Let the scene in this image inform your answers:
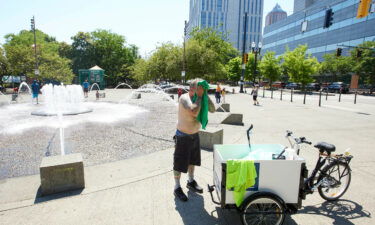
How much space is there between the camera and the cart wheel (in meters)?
3.19

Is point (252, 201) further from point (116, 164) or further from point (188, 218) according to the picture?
point (116, 164)

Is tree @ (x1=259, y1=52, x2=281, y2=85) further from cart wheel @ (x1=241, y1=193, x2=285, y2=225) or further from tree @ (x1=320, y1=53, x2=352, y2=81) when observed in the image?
cart wheel @ (x1=241, y1=193, x2=285, y2=225)

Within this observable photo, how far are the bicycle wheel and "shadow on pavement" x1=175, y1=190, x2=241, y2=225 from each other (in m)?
1.61

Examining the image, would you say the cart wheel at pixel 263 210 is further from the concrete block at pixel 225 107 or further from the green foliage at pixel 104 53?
the green foliage at pixel 104 53

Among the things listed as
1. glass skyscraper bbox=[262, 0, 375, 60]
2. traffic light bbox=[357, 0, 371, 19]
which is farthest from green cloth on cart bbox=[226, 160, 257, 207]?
glass skyscraper bbox=[262, 0, 375, 60]

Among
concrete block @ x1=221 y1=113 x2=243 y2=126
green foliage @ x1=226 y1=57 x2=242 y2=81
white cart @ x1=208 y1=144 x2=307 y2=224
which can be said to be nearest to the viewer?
white cart @ x1=208 y1=144 x2=307 y2=224

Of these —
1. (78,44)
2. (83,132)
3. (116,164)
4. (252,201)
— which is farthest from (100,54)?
(252,201)

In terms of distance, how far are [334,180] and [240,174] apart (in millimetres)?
2092

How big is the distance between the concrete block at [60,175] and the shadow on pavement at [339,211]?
149 inches

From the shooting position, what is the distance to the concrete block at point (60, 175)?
4.45 m

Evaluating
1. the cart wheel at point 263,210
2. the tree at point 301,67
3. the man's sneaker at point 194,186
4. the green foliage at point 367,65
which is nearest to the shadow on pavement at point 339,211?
the cart wheel at point 263,210

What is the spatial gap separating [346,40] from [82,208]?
66647 mm

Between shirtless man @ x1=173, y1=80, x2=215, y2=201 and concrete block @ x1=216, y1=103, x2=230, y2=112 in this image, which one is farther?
concrete block @ x1=216, y1=103, x2=230, y2=112

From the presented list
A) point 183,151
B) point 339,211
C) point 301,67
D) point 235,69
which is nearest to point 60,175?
point 183,151
